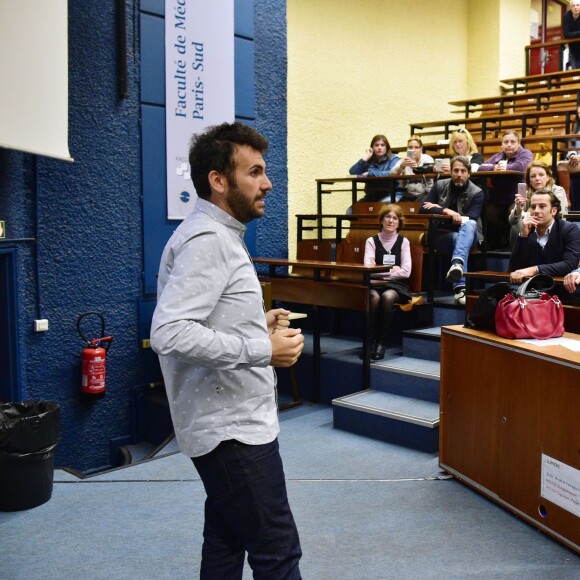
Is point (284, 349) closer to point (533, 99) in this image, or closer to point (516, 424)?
point (516, 424)

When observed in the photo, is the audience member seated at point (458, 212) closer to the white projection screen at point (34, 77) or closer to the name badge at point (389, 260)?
the name badge at point (389, 260)

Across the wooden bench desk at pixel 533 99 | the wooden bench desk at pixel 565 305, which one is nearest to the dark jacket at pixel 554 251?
the wooden bench desk at pixel 565 305

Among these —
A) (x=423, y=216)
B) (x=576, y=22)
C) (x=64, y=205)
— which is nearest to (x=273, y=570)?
(x=64, y=205)

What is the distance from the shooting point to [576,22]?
853cm

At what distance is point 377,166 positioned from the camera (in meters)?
6.87

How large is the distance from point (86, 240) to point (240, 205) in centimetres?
300

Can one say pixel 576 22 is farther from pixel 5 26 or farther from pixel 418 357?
pixel 5 26

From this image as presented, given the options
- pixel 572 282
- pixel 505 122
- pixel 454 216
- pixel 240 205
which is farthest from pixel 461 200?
pixel 240 205

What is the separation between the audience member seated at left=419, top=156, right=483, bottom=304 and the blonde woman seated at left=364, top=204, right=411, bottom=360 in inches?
14.9

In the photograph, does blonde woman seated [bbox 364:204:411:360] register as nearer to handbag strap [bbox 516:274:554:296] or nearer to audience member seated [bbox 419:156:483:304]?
audience member seated [bbox 419:156:483:304]

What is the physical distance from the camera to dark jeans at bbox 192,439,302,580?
4.95 ft

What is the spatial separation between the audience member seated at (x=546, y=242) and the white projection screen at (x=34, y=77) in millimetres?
2576

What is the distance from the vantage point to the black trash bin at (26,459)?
3.09 meters

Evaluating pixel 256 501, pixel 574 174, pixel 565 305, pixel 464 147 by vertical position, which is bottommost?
pixel 256 501
